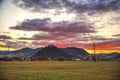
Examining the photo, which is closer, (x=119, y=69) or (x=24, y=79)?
(x=119, y=69)

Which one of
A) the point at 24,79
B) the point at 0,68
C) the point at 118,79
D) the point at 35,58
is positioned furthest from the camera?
the point at 35,58

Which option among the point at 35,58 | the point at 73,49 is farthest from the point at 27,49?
the point at 35,58

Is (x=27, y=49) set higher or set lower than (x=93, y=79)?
higher

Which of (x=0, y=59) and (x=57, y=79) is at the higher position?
(x=0, y=59)

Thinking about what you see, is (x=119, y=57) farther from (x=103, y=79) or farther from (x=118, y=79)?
(x=103, y=79)

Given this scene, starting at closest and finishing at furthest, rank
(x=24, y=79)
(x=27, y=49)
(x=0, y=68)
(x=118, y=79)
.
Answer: (x=118, y=79) < (x=0, y=68) < (x=27, y=49) < (x=24, y=79)

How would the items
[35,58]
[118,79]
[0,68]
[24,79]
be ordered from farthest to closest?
[35,58], [24,79], [0,68], [118,79]

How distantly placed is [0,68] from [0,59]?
1.41 feet

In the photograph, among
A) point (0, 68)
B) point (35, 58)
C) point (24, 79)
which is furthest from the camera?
point (35, 58)

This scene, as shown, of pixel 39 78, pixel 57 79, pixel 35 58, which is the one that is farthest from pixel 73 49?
pixel 35 58

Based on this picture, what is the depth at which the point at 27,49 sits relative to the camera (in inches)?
422

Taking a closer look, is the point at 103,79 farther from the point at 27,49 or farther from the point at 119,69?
the point at 27,49

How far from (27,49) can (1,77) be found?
1.69m

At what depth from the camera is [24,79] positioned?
11523mm
